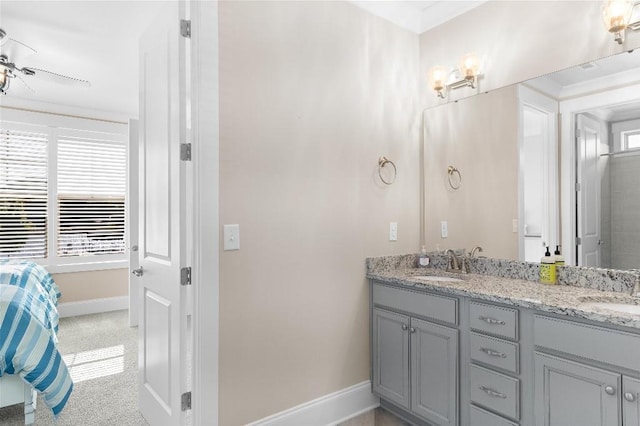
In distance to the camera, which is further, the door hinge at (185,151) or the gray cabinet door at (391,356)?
the gray cabinet door at (391,356)

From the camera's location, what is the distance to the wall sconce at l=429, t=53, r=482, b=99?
8.19 ft

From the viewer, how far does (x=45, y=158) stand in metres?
4.80

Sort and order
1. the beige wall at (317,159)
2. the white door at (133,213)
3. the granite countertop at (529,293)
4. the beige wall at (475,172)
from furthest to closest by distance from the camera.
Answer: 1. the white door at (133,213)
2. the beige wall at (475,172)
3. the beige wall at (317,159)
4. the granite countertop at (529,293)

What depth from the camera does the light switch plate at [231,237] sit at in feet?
6.31

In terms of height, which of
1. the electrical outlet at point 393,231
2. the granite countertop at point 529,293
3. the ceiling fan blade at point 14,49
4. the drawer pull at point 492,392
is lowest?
the drawer pull at point 492,392

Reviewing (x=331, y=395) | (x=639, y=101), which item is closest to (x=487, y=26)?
(x=639, y=101)

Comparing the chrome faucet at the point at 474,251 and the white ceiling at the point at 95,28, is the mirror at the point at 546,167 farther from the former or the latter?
the white ceiling at the point at 95,28

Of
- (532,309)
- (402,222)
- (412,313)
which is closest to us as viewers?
(532,309)

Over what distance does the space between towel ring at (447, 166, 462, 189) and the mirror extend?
0.6 inches

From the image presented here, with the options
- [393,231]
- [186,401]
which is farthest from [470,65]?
[186,401]

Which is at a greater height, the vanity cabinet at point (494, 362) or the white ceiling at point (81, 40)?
the white ceiling at point (81, 40)

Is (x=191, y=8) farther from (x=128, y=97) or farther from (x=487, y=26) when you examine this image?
(x=128, y=97)

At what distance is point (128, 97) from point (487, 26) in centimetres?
401

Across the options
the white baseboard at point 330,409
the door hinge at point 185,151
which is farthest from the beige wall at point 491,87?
the door hinge at point 185,151
